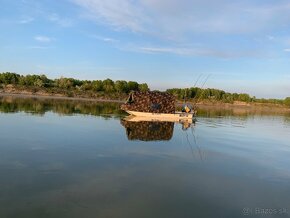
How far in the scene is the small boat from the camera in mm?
43281

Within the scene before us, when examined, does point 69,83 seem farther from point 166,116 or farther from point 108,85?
point 166,116

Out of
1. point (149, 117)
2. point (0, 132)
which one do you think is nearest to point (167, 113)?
point (149, 117)

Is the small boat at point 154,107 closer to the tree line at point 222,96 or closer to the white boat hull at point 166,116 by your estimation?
the white boat hull at point 166,116

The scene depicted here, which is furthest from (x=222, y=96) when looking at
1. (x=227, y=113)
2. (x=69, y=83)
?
(x=227, y=113)

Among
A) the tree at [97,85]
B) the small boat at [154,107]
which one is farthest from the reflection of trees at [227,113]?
the tree at [97,85]

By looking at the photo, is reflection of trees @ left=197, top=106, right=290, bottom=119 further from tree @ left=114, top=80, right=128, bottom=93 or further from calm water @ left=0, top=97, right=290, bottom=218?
tree @ left=114, top=80, right=128, bottom=93

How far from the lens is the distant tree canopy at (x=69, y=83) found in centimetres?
12425

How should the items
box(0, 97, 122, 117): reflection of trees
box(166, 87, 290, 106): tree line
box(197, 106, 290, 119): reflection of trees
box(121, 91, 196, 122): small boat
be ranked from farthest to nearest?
box(166, 87, 290, 106): tree line < box(197, 106, 290, 119): reflection of trees < box(121, 91, 196, 122): small boat < box(0, 97, 122, 117): reflection of trees

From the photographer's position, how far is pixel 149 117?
43.1 m

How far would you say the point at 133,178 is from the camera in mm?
13320

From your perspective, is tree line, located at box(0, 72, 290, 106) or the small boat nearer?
the small boat

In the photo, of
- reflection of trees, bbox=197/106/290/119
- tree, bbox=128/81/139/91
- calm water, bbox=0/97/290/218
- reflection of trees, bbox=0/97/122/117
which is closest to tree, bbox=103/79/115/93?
tree, bbox=128/81/139/91

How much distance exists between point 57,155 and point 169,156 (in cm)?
565

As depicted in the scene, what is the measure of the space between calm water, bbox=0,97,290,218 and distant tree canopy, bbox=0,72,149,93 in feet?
351
